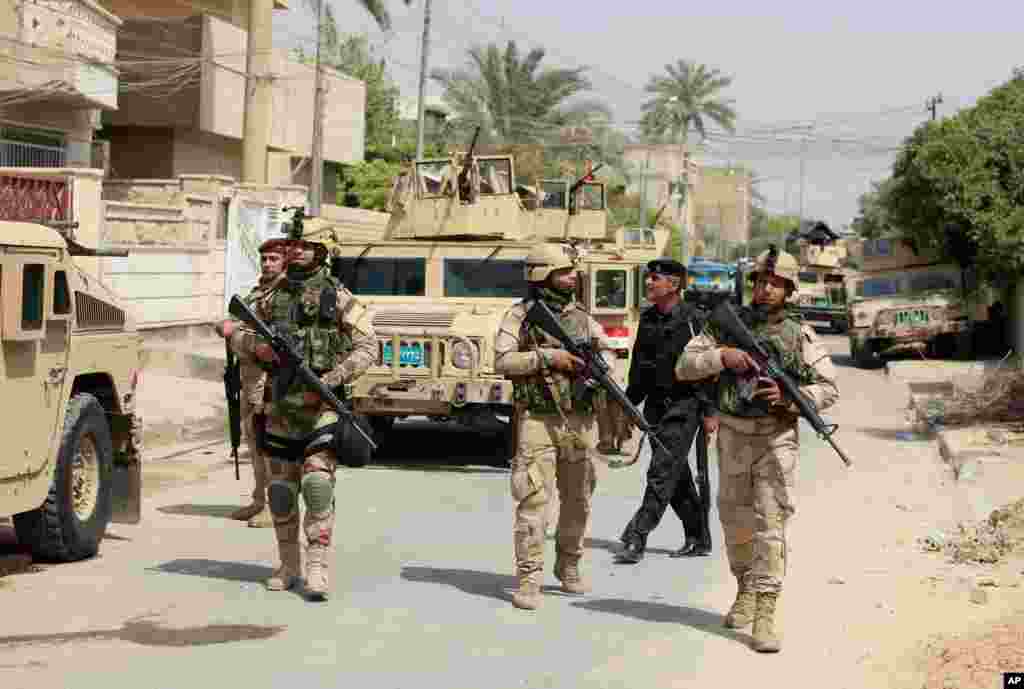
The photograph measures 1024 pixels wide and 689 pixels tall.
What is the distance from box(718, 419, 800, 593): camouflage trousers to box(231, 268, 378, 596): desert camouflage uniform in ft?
6.27

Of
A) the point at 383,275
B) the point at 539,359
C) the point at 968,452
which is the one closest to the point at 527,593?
the point at 539,359

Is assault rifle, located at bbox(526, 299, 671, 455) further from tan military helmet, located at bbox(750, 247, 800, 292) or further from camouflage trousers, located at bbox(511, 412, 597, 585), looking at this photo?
tan military helmet, located at bbox(750, 247, 800, 292)

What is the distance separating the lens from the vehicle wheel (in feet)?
28.3

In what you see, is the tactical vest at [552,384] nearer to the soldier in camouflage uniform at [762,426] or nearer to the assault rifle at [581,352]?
the assault rifle at [581,352]

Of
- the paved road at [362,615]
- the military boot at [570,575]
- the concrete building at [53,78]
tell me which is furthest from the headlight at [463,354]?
the concrete building at [53,78]

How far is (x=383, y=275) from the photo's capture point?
588 inches

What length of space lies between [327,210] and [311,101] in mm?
7056

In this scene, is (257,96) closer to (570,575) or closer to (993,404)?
(993,404)

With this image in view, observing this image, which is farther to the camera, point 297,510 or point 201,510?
point 201,510

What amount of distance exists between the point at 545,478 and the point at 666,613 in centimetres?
88

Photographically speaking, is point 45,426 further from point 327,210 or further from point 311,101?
point 311,101

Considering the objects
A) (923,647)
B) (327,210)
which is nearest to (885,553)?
(923,647)

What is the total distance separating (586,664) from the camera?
680 cm

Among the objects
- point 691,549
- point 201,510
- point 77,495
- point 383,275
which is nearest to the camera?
point 77,495
